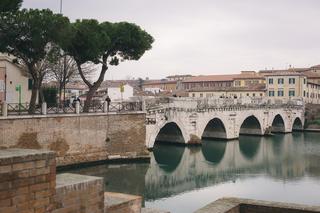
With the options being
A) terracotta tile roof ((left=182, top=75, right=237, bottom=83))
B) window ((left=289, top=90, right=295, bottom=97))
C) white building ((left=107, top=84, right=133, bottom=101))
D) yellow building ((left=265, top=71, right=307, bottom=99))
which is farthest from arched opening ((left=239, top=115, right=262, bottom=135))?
terracotta tile roof ((left=182, top=75, right=237, bottom=83))

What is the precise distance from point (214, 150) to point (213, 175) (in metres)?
13.2

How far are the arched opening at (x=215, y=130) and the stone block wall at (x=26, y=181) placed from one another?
46.1 m

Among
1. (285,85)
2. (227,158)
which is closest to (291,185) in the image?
(227,158)

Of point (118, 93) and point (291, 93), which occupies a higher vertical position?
point (291, 93)

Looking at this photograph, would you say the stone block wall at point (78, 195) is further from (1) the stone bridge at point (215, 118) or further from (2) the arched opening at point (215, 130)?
(2) the arched opening at point (215, 130)

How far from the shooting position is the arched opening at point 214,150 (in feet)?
136

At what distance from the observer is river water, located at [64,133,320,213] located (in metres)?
26.5

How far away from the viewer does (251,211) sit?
12570mm

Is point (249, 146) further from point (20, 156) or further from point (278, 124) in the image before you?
point (20, 156)

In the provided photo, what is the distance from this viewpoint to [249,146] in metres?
52.1

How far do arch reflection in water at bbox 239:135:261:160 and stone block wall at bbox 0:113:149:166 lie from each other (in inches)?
535

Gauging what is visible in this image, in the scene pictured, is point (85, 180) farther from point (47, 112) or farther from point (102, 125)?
point (102, 125)

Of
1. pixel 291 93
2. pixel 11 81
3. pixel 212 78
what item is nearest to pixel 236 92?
pixel 291 93

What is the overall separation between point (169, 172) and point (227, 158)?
10.1 m
